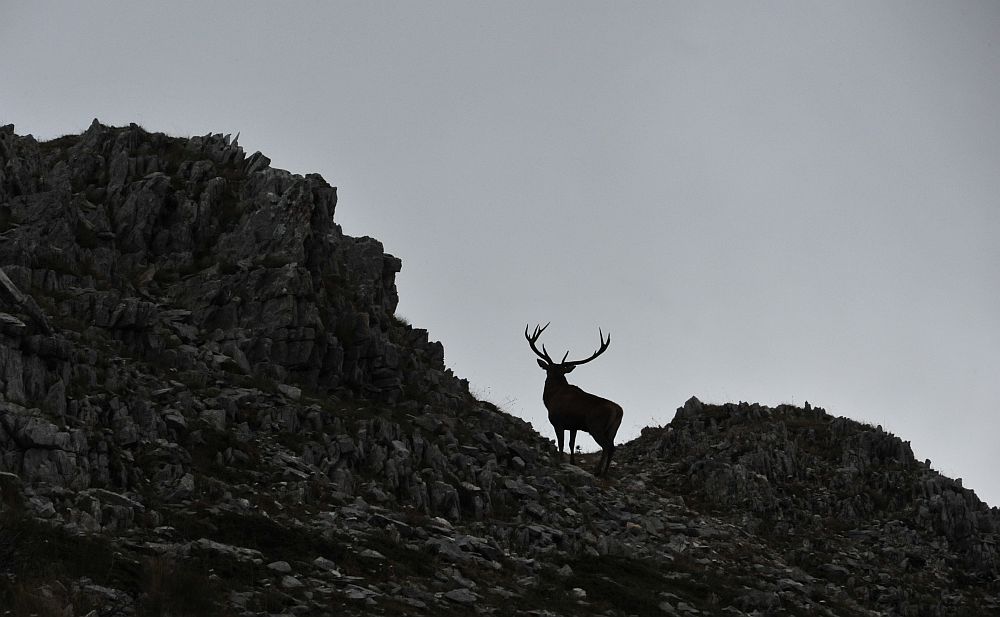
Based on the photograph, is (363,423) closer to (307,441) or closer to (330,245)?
(307,441)

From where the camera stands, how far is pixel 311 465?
18.0m

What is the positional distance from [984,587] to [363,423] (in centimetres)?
1579

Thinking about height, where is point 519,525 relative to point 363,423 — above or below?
below

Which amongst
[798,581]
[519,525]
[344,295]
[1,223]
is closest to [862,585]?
[798,581]

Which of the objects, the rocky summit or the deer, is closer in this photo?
the rocky summit

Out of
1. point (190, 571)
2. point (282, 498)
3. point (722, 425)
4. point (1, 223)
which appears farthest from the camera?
point (722, 425)

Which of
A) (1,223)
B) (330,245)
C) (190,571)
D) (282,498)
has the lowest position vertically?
(190,571)

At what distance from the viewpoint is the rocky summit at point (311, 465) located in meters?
12.8

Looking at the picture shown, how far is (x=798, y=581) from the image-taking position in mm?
19875

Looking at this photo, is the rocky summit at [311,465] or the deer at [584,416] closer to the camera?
the rocky summit at [311,465]

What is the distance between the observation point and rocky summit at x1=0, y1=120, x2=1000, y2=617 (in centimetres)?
1283

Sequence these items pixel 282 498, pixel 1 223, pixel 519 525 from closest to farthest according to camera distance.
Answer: pixel 282 498 → pixel 519 525 → pixel 1 223

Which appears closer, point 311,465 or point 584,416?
point 311,465

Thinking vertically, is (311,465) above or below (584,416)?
below
